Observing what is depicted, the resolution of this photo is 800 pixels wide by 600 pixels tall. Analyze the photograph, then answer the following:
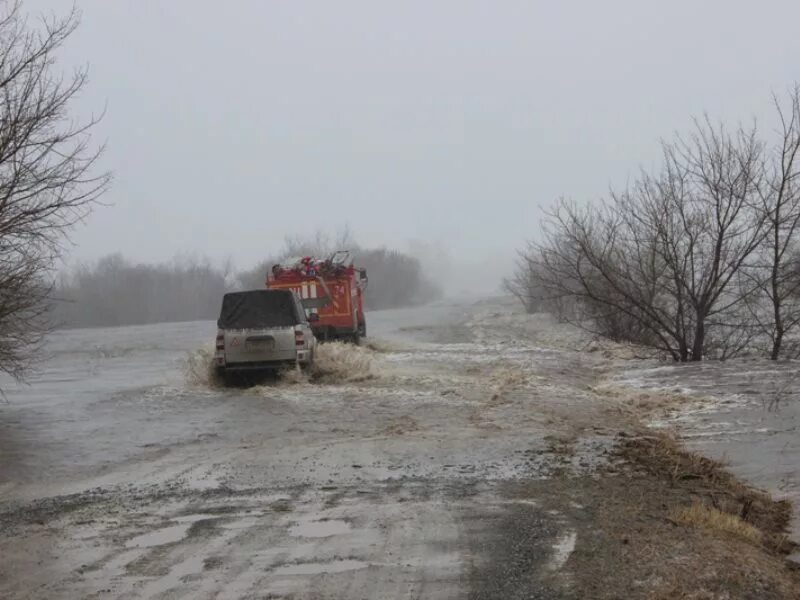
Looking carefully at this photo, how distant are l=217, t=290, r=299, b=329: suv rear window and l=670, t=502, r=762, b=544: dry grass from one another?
1102 centimetres

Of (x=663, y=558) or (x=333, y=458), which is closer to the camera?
(x=663, y=558)

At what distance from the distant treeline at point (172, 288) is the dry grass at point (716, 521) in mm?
86975

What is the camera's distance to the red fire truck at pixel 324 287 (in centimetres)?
2433

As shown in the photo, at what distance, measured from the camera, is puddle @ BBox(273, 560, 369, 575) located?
15.5ft

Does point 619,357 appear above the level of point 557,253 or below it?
below

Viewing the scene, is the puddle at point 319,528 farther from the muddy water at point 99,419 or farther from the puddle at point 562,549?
the muddy water at point 99,419

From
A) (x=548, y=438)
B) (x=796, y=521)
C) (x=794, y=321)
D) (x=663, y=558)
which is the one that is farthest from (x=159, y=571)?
(x=794, y=321)

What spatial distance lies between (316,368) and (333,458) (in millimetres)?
8259

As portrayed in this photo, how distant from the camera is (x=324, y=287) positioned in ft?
80.3

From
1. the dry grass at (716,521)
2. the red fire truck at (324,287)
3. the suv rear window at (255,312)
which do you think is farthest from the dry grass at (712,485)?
the red fire truck at (324,287)

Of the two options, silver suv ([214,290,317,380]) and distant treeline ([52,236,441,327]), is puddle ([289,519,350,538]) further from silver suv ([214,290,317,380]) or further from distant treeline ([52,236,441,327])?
distant treeline ([52,236,441,327])

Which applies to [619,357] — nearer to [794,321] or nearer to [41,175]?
[794,321]

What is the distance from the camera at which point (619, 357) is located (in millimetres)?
22781

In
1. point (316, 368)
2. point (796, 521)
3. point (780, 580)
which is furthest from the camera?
point (316, 368)
